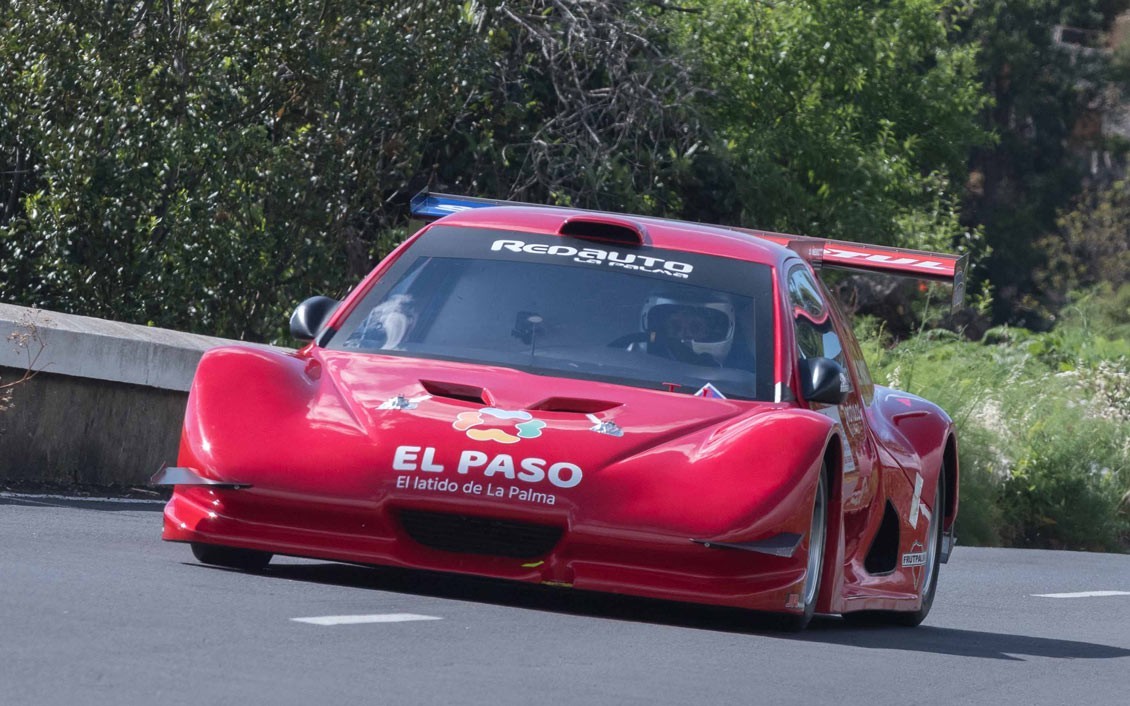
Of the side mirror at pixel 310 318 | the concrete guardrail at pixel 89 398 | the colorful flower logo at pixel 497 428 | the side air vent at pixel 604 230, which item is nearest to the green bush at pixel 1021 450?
the concrete guardrail at pixel 89 398

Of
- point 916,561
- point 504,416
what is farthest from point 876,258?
point 504,416

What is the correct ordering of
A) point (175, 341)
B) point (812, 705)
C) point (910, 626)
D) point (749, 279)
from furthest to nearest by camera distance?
point (175, 341) < point (910, 626) < point (749, 279) < point (812, 705)

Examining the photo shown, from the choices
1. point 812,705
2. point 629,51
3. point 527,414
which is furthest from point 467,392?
point 629,51

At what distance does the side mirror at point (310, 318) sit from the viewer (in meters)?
7.43

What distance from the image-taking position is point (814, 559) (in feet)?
22.7

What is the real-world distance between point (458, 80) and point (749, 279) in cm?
942

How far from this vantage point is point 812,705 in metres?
5.55

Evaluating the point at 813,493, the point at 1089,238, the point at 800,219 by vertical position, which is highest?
the point at 813,493

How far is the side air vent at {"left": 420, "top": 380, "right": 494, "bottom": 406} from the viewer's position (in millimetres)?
6688

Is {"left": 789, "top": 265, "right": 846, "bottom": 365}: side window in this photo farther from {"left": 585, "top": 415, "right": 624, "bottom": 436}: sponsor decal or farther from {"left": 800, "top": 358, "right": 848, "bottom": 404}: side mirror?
{"left": 585, "top": 415, "right": 624, "bottom": 436}: sponsor decal

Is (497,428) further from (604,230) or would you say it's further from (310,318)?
(604,230)

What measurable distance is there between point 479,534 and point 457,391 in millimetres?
526

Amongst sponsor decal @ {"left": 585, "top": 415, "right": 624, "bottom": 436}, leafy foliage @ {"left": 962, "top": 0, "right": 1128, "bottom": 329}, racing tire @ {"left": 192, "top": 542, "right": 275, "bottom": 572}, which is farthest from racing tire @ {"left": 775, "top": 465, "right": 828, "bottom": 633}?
leafy foliage @ {"left": 962, "top": 0, "right": 1128, "bottom": 329}

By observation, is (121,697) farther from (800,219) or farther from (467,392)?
(800,219)
